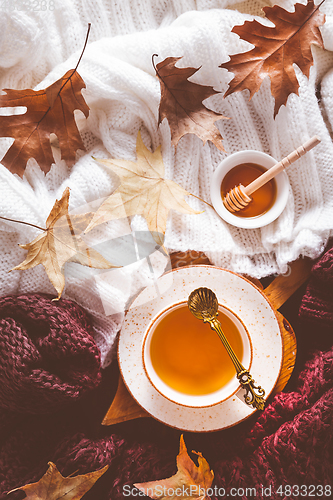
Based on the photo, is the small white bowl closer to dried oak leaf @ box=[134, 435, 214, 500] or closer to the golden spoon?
the golden spoon

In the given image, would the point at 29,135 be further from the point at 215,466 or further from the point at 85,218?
the point at 215,466

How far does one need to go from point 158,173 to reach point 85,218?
0.23 metres

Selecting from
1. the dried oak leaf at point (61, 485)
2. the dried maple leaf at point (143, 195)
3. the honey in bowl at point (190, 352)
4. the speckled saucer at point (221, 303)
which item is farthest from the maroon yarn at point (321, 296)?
the dried oak leaf at point (61, 485)

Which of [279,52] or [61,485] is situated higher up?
[279,52]

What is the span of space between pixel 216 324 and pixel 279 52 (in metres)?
0.73

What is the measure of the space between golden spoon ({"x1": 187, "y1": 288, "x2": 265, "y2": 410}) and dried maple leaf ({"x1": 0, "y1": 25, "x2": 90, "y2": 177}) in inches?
21.1

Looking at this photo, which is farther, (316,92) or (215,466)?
(316,92)

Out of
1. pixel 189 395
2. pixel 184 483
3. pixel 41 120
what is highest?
pixel 41 120

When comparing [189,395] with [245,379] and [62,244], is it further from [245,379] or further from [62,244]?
[62,244]

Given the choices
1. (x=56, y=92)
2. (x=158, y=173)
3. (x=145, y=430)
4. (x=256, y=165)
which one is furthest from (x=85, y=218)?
(x=145, y=430)

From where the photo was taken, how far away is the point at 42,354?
97 cm

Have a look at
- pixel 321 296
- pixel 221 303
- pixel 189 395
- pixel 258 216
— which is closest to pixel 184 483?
pixel 189 395

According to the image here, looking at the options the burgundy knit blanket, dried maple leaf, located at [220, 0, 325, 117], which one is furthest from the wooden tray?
dried maple leaf, located at [220, 0, 325, 117]

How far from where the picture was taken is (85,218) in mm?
973
